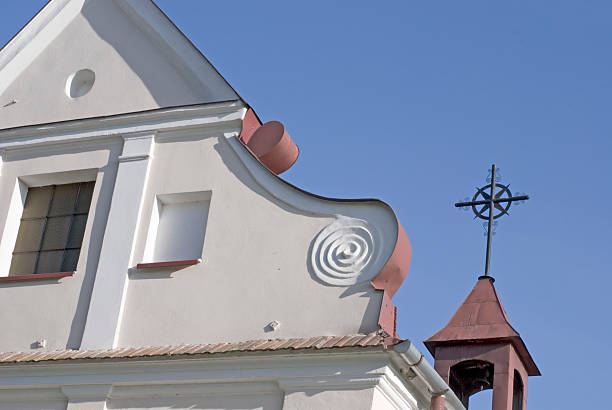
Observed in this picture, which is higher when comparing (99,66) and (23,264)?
(99,66)

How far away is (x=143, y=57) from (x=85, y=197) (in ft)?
6.34

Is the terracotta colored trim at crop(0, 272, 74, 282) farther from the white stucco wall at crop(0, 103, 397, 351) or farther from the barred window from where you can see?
the barred window

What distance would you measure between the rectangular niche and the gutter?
9.29 ft

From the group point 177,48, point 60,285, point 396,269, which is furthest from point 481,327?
point 60,285

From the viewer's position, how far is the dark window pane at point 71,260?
12.8 meters

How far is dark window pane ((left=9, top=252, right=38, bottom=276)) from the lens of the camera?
43.0 ft

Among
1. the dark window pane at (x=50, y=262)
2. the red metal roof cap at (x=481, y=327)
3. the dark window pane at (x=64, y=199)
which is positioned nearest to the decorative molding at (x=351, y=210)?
the dark window pane at (x=64, y=199)

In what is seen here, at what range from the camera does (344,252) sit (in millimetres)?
11375

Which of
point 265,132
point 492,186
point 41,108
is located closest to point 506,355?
point 492,186

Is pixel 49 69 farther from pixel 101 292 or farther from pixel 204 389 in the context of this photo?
pixel 204 389

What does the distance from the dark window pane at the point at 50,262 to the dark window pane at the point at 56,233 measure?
0.29 feet

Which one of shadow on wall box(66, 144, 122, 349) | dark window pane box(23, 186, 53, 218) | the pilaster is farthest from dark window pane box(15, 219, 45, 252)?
the pilaster

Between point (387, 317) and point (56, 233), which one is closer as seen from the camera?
point (387, 317)

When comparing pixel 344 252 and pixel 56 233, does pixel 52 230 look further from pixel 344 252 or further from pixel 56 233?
pixel 344 252
